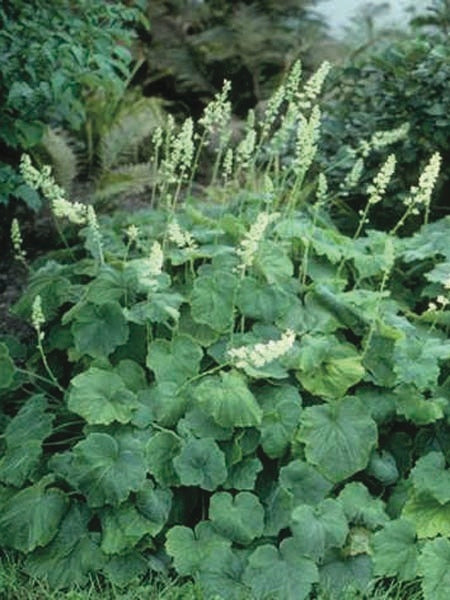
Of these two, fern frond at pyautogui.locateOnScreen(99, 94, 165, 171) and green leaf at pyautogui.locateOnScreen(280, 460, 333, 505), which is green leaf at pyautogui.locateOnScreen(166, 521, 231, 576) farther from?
fern frond at pyautogui.locateOnScreen(99, 94, 165, 171)

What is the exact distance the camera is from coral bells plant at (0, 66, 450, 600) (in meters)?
3.05

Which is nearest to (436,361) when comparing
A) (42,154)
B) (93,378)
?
(93,378)

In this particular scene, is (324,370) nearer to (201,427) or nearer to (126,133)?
(201,427)

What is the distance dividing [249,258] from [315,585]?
1.07 meters

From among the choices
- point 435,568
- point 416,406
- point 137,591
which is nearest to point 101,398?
point 137,591

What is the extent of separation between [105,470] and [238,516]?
453 mm

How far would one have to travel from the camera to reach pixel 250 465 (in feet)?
10.6

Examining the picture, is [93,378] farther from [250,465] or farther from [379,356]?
[379,356]

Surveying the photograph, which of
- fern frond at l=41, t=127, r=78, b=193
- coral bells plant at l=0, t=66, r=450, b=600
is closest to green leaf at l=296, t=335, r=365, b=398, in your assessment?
coral bells plant at l=0, t=66, r=450, b=600

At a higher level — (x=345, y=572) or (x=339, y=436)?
(x=339, y=436)

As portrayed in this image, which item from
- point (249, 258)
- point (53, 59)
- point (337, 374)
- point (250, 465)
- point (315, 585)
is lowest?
point (315, 585)

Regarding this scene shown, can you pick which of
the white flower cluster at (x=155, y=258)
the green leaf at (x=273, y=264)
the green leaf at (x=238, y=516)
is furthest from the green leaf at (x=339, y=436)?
the white flower cluster at (x=155, y=258)

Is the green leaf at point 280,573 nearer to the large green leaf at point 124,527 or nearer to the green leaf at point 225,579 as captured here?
the green leaf at point 225,579

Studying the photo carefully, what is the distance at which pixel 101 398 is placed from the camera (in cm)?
326
